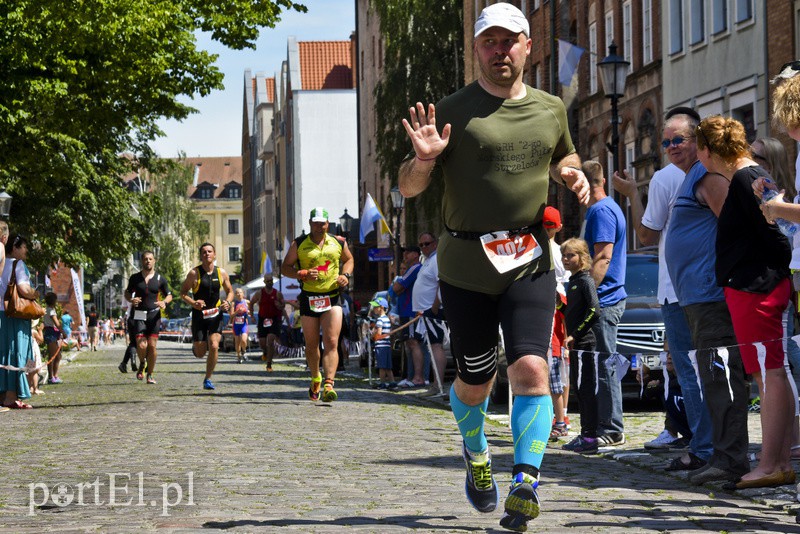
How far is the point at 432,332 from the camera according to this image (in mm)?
17859

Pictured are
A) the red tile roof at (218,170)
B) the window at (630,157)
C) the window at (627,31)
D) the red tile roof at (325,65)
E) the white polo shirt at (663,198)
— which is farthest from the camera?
the red tile roof at (218,170)

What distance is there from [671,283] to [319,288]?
22.5 ft

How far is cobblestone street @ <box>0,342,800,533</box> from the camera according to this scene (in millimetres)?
6902

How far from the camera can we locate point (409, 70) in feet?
160

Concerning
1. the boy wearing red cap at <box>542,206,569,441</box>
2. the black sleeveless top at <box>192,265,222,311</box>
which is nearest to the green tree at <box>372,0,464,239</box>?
the black sleeveless top at <box>192,265,222,311</box>

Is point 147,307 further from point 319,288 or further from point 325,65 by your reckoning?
point 325,65

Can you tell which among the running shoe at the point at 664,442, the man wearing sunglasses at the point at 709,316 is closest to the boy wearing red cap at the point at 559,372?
the running shoe at the point at 664,442

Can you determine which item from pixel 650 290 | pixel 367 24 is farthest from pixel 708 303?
pixel 367 24

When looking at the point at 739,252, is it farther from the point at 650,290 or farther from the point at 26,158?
the point at 26,158

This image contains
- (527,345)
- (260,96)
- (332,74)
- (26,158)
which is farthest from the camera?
(260,96)

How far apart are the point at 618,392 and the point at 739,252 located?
338cm

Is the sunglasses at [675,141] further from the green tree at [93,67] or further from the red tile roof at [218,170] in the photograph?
the red tile roof at [218,170]

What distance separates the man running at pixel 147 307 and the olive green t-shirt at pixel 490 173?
1619 centimetres

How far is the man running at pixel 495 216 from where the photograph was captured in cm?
665
